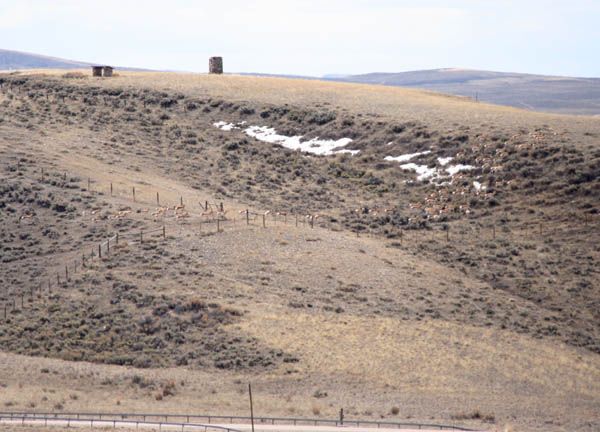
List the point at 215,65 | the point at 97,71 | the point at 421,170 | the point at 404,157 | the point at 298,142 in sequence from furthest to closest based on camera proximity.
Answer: the point at 215,65 → the point at 97,71 → the point at 298,142 → the point at 404,157 → the point at 421,170

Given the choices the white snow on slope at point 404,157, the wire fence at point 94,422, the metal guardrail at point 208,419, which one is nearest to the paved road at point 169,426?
the wire fence at point 94,422

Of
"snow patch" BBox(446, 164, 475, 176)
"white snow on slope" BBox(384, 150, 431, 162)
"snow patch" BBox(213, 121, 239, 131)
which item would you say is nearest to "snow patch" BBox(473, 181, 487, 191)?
"snow patch" BBox(446, 164, 475, 176)

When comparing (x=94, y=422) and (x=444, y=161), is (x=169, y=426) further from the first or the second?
(x=444, y=161)

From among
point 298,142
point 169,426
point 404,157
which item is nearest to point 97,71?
point 298,142

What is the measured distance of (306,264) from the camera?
140ft

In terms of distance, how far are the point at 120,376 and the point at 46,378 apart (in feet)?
7.04

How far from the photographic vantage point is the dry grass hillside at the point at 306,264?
32188 mm

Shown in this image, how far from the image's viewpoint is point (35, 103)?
71.3 m

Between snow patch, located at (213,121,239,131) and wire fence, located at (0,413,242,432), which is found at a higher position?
snow patch, located at (213,121,239,131)

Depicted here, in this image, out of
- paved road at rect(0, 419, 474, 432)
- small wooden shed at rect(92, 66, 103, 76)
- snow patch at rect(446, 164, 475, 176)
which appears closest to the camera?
paved road at rect(0, 419, 474, 432)

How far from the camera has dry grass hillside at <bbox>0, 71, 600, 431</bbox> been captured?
32.2 meters

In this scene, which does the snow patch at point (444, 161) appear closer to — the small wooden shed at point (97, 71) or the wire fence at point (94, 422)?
the wire fence at point (94, 422)

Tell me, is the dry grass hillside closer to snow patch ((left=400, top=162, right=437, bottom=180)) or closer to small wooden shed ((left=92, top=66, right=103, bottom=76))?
snow patch ((left=400, top=162, right=437, bottom=180))

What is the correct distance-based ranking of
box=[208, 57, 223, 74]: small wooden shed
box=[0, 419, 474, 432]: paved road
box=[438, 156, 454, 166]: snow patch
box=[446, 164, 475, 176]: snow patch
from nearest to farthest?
box=[0, 419, 474, 432]: paved road < box=[446, 164, 475, 176]: snow patch < box=[438, 156, 454, 166]: snow patch < box=[208, 57, 223, 74]: small wooden shed
